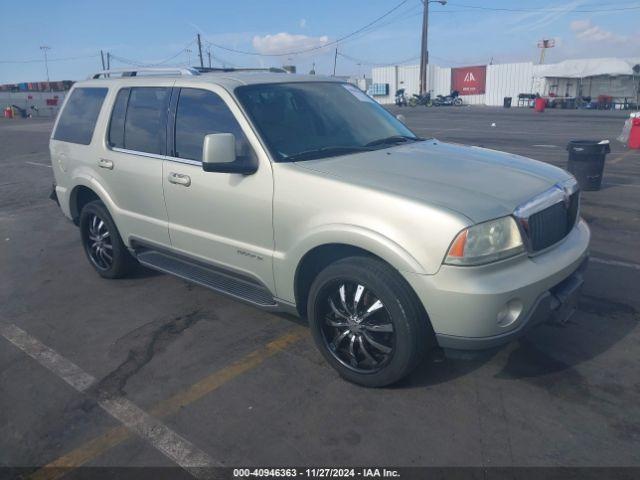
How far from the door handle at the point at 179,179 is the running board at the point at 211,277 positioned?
0.65m

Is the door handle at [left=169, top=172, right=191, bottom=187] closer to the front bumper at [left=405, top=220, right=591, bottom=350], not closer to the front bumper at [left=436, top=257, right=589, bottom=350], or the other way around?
the front bumper at [left=405, top=220, right=591, bottom=350]

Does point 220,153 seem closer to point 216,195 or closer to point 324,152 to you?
point 216,195

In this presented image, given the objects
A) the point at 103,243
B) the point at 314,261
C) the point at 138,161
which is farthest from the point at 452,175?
the point at 103,243

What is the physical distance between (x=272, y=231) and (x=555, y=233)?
1.82 m

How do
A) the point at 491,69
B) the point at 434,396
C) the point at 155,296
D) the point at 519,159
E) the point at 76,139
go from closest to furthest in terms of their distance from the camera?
1. the point at 434,396
2. the point at 519,159
3. the point at 155,296
4. the point at 76,139
5. the point at 491,69

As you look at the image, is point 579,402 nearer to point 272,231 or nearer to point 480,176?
point 480,176

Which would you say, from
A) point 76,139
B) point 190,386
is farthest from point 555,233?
point 76,139

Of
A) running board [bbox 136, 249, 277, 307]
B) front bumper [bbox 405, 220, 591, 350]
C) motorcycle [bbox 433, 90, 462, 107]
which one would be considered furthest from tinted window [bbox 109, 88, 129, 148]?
motorcycle [bbox 433, 90, 462, 107]

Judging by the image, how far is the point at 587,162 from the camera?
877cm

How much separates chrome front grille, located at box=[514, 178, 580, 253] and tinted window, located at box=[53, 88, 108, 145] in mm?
4056

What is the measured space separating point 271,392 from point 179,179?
182 cm

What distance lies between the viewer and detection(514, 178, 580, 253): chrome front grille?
10.1ft

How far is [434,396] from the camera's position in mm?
3301

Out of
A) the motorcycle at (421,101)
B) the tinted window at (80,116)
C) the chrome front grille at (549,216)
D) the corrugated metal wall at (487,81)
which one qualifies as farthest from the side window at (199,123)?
the corrugated metal wall at (487,81)
